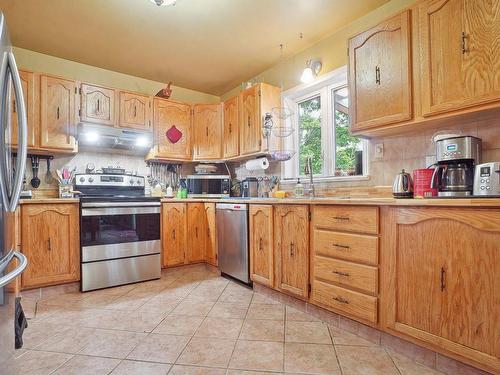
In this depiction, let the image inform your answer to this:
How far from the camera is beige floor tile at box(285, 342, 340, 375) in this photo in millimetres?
1441

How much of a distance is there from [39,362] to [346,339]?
5.73 ft

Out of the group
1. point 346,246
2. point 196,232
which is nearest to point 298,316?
point 346,246

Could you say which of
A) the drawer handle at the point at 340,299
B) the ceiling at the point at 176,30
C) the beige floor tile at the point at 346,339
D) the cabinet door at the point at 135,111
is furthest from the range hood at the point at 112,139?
the beige floor tile at the point at 346,339

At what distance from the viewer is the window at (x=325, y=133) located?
2.59m

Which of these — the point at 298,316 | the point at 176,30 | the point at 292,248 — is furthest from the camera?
the point at 176,30

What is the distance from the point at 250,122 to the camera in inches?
128

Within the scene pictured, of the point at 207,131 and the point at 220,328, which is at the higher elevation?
the point at 207,131

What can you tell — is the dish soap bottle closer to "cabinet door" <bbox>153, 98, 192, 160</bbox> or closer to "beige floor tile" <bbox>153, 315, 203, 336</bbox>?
"beige floor tile" <bbox>153, 315, 203, 336</bbox>

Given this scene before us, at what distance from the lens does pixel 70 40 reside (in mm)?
2785

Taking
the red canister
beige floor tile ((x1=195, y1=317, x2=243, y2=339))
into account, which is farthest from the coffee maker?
beige floor tile ((x1=195, y1=317, x2=243, y2=339))

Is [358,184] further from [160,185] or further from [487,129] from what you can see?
[160,185]

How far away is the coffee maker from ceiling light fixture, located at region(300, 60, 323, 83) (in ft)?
5.01

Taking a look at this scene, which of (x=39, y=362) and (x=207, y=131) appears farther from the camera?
(x=207, y=131)

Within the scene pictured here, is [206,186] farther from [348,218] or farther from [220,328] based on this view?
[348,218]
